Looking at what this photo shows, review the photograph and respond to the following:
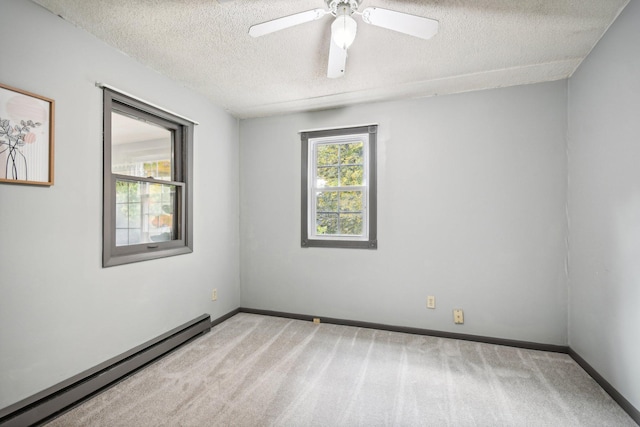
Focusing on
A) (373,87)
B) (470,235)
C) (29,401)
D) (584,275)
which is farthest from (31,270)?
(584,275)

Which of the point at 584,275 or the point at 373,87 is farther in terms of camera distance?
the point at 373,87

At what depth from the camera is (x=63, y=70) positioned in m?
1.85

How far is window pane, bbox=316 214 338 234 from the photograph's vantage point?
333 centimetres

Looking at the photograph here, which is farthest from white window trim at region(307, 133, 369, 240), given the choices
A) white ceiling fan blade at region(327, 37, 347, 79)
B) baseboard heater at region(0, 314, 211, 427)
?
baseboard heater at region(0, 314, 211, 427)

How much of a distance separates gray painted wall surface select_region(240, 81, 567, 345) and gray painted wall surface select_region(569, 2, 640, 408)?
185mm

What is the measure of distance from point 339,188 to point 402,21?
6.27 feet

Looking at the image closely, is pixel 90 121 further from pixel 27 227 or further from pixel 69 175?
pixel 27 227

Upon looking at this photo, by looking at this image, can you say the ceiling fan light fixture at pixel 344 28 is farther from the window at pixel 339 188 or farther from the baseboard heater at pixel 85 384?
the baseboard heater at pixel 85 384

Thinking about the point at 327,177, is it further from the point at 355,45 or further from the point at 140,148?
the point at 140,148

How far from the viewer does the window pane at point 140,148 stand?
2240mm

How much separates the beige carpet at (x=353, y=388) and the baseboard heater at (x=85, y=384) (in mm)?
64

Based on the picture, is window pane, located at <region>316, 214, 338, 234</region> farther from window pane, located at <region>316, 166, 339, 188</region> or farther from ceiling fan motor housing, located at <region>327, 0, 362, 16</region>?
ceiling fan motor housing, located at <region>327, 0, 362, 16</region>

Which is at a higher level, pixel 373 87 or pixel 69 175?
pixel 373 87

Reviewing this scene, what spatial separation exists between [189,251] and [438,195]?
2.54 m
